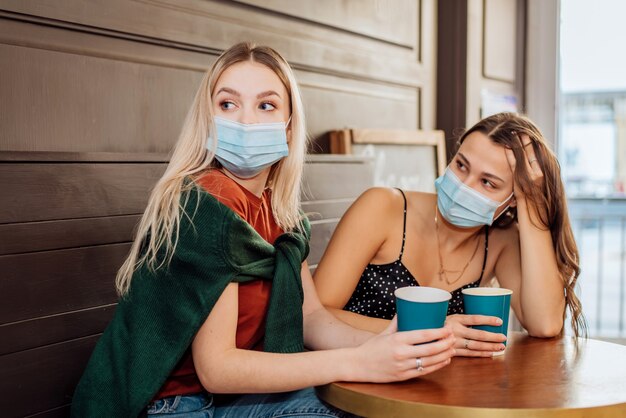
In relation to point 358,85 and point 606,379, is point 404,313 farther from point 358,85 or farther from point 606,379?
point 358,85

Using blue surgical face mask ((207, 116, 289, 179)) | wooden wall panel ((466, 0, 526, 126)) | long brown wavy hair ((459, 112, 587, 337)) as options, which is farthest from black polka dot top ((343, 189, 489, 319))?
wooden wall panel ((466, 0, 526, 126))

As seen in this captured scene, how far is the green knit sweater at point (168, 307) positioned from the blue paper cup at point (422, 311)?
0.31 metres

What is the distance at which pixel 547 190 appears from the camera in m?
1.76

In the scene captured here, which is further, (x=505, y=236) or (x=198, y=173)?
(x=505, y=236)

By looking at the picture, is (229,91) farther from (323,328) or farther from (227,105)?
(323,328)

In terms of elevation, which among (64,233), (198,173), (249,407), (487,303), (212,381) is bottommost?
(249,407)

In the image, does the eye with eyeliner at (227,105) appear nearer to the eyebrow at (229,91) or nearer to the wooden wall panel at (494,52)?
the eyebrow at (229,91)

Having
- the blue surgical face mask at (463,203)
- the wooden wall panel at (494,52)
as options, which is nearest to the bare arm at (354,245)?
the blue surgical face mask at (463,203)

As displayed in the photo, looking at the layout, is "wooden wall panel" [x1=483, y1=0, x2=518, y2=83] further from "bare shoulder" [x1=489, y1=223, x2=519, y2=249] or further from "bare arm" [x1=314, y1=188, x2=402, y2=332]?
"bare arm" [x1=314, y1=188, x2=402, y2=332]

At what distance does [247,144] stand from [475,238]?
847 millimetres

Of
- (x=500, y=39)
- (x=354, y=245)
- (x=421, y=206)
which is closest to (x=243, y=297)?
(x=354, y=245)

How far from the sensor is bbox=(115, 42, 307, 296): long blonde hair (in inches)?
50.3

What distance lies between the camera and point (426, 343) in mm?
1194

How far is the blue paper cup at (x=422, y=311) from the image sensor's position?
1170mm
